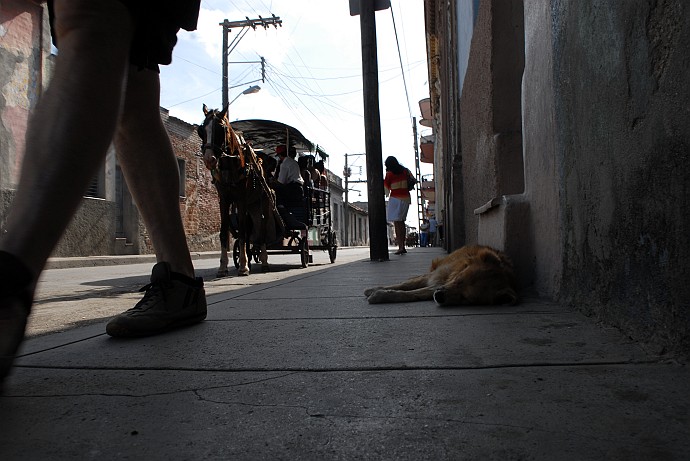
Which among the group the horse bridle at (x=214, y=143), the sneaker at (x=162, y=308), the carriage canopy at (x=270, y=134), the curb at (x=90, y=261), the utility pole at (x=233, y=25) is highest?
the utility pole at (x=233, y=25)

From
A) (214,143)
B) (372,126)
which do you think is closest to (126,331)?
(214,143)

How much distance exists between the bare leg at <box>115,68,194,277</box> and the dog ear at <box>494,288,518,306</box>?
1386 mm

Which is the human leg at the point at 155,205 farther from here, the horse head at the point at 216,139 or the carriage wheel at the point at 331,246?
the carriage wheel at the point at 331,246

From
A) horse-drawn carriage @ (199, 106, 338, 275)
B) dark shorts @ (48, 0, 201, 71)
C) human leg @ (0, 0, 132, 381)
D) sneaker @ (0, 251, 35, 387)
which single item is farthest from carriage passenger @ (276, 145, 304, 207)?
sneaker @ (0, 251, 35, 387)

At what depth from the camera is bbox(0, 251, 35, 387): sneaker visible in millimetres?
1035

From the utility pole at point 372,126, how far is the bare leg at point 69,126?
647 cm

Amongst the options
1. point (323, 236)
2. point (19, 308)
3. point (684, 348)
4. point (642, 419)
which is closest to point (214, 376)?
point (19, 308)

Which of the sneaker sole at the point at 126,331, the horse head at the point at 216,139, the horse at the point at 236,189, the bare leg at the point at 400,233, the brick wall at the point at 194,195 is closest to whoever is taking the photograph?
the sneaker sole at the point at 126,331

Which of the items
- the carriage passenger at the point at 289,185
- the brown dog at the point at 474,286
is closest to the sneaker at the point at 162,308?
the brown dog at the point at 474,286

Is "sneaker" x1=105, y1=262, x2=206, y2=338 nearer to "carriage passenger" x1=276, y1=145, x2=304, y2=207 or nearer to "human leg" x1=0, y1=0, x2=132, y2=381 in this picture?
"human leg" x1=0, y1=0, x2=132, y2=381

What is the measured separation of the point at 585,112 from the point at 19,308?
1804 millimetres

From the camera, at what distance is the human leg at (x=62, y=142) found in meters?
1.07

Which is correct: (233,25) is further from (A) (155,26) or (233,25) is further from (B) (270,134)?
(A) (155,26)

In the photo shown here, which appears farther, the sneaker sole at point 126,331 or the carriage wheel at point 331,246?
the carriage wheel at point 331,246
